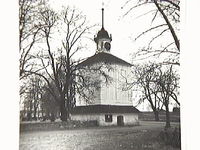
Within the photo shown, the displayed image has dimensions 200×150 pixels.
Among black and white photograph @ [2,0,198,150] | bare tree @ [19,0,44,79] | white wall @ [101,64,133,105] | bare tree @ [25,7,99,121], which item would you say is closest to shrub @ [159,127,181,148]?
black and white photograph @ [2,0,198,150]

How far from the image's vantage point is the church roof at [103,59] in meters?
1.90

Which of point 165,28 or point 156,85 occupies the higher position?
point 165,28

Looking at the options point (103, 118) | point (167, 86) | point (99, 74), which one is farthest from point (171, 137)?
point (99, 74)

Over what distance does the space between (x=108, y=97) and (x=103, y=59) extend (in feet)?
0.75

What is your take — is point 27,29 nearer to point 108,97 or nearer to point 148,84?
point 108,97

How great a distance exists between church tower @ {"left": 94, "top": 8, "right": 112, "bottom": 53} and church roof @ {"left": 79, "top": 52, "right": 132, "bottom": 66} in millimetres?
30

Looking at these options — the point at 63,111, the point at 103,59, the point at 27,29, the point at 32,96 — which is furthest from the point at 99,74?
the point at 27,29

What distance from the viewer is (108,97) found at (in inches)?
74.3

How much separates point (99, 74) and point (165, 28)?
1.56ft

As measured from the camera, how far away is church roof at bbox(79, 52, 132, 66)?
6.24ft

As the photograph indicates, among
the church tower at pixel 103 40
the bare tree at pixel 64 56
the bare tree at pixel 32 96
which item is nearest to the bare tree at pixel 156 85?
the church tower at pixel 103 40

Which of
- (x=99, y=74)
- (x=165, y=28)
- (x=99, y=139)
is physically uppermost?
(x=165, y=28)

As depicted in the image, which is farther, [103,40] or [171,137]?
[103,40]
